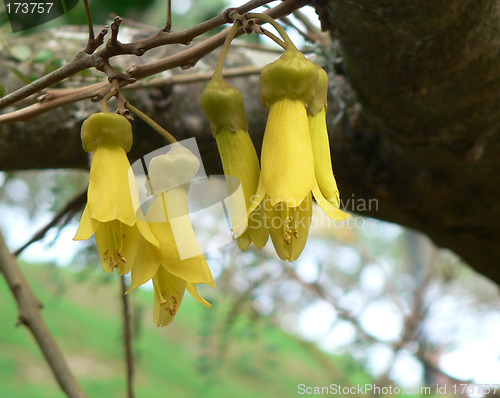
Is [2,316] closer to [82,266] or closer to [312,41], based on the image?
[82,266]

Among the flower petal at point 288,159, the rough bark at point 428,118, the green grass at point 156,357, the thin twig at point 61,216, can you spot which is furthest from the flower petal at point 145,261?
the green grass at point 156,357

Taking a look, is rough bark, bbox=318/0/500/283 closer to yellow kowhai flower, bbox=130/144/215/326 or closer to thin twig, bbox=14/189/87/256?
yellow kowhai flower, bbox=130/144/215/326

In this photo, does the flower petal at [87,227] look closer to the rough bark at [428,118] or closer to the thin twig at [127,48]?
the thin twig at [127,48]

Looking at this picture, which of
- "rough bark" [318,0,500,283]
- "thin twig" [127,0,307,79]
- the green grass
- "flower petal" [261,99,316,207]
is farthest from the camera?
the green grass

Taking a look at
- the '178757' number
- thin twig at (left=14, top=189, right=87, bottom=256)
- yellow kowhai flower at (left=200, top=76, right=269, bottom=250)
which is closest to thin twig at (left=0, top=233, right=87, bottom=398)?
thin twig at (left=14, top=189, right=87, bottom=256)

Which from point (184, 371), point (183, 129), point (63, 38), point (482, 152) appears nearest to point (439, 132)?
point (482, 152)

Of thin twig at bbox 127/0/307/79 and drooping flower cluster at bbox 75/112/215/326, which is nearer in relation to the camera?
drooping flower cluster at bbox 75/112/215/326
